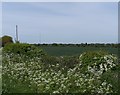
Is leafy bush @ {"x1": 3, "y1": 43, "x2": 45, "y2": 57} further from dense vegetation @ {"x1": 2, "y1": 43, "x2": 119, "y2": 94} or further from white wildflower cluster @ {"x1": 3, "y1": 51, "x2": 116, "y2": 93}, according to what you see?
white wildflower cluster @ {"x1": 3, "y1": 51, "x2": 116, "y2": 93}

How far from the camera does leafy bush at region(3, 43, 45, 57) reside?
17.8m

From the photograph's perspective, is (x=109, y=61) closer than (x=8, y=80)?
No

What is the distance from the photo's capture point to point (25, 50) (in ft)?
61.0

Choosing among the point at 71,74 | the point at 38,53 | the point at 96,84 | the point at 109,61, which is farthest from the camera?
the point at 38,53

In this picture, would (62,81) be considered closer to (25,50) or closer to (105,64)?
(105,64)

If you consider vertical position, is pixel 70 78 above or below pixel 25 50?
below

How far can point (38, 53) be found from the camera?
57.9 ft

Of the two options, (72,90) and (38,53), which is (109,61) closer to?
(72,90)

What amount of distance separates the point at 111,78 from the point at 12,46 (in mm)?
10483

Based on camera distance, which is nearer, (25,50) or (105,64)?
(105,64)

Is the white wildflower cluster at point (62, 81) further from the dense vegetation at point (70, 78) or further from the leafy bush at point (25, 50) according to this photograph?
the leafy bush at point (25, 50)

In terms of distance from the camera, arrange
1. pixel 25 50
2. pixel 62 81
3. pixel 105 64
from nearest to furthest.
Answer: pixel 62 81
pixel 105 64
pixel 25 50

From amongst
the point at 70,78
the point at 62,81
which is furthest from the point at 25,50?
the point at 62,81

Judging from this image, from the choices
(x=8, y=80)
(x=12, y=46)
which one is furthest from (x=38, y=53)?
(x=8, y=80)
